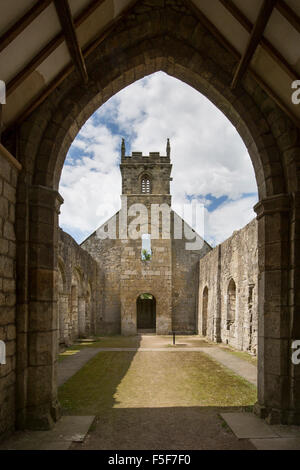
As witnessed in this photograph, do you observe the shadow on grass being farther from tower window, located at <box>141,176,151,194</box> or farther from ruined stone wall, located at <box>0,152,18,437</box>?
tower window, located at <box>141,176,151,194</box>

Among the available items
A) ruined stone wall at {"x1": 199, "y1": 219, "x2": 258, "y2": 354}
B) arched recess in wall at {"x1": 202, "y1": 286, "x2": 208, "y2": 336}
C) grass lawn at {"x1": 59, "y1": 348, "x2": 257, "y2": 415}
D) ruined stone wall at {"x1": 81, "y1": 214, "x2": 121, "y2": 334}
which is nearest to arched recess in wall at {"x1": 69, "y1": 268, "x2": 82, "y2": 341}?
ruined stone wall at {"x1": 81, "y1": 214, "x2": 121, "y2": 334}

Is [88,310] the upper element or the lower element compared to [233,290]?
lower

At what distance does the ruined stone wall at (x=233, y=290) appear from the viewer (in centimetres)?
1144

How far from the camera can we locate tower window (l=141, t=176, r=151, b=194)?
21.2 m

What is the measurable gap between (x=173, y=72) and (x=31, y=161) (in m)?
2.68

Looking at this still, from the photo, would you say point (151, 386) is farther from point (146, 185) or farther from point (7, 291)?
point (146, 185)

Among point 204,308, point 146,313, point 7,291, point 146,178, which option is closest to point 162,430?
point 7,291

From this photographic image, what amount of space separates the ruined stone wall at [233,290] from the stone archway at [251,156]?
21.3 feet

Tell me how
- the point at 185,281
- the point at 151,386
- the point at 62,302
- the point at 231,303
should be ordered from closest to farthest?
the point at 151,386 → the point at 62,302 → the point at 231,303 → the point at 185,281

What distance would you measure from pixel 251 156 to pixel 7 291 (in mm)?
3967

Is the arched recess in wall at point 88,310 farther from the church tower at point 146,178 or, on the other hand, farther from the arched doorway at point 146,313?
the arched doorway at point 146,313

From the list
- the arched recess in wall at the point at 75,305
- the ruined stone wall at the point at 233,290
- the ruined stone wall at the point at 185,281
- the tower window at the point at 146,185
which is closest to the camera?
the ruined stone wall at the point at 233,290

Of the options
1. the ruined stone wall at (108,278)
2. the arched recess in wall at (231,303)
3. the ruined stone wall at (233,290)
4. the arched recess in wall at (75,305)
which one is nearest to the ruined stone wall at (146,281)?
→ the ruined stone wall at (108,278)

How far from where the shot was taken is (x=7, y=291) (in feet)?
13.6
